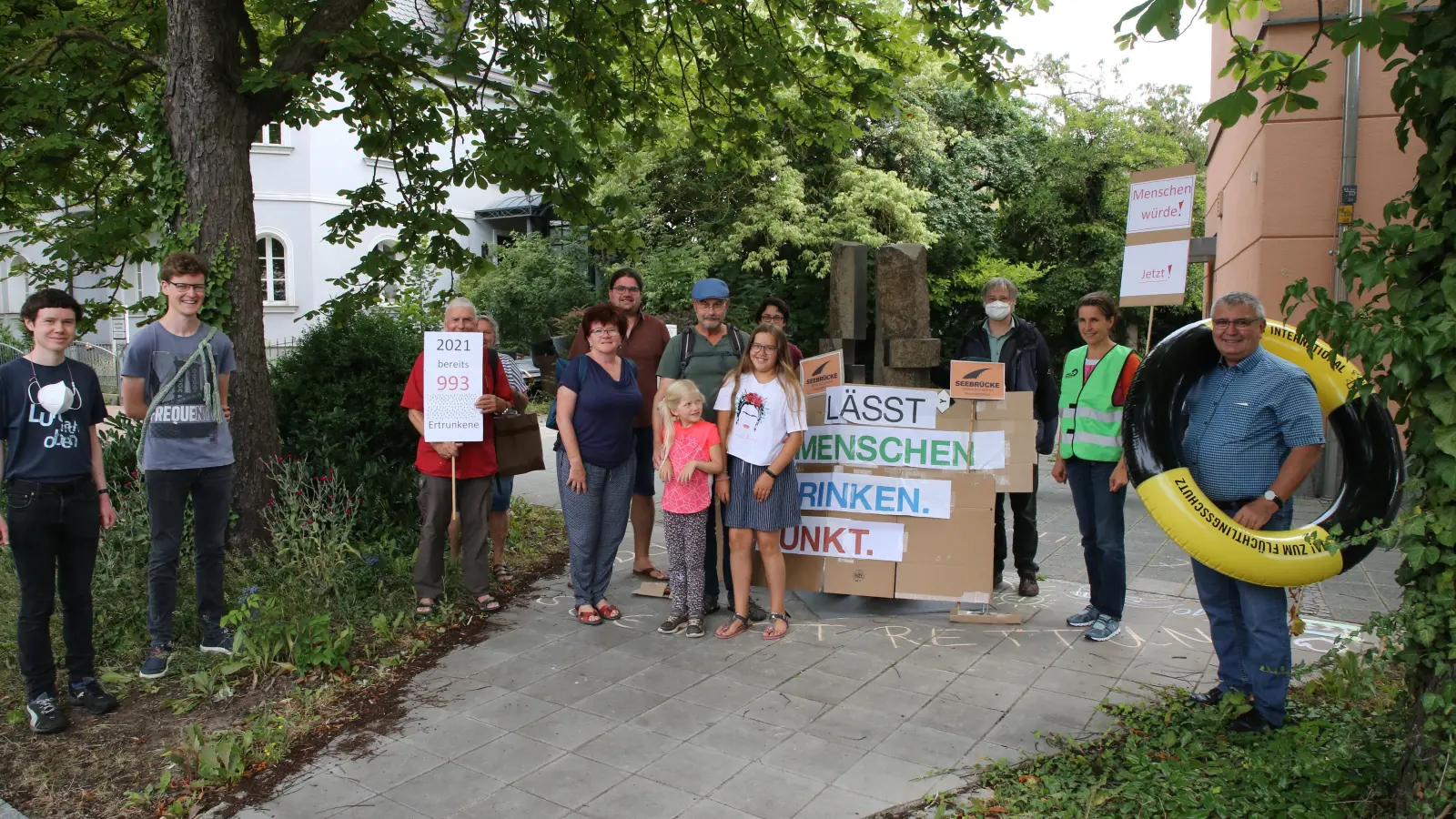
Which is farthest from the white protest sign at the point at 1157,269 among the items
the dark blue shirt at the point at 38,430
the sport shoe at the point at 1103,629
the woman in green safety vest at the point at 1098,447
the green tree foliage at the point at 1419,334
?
the dark blue shirt at the point at 38,430

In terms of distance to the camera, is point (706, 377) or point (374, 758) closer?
point (374, 758)

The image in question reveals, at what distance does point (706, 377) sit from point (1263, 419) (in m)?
2.89

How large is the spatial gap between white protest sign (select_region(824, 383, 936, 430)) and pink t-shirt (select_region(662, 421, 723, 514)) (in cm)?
83

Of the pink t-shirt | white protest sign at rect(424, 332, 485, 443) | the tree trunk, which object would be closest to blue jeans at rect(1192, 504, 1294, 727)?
the pink t-shirt

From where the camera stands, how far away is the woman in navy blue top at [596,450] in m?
5.32

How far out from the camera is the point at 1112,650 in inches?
195

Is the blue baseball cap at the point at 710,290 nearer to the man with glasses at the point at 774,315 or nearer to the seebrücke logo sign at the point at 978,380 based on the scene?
the man with glasses at the point at 774,315

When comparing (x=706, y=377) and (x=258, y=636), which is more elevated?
(x=706, y=377)

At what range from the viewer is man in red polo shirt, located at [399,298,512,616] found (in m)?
5.45

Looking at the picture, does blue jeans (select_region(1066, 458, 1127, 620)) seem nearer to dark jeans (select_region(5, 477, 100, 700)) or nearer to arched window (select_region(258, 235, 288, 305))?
dark jeans (select_region(5, 477, 100, 700))

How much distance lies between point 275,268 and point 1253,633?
25.6 meters

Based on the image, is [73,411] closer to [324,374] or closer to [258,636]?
[258,636]

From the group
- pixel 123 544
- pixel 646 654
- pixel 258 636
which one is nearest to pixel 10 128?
pixel 123 544

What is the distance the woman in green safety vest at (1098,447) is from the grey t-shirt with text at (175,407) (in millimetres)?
4327
